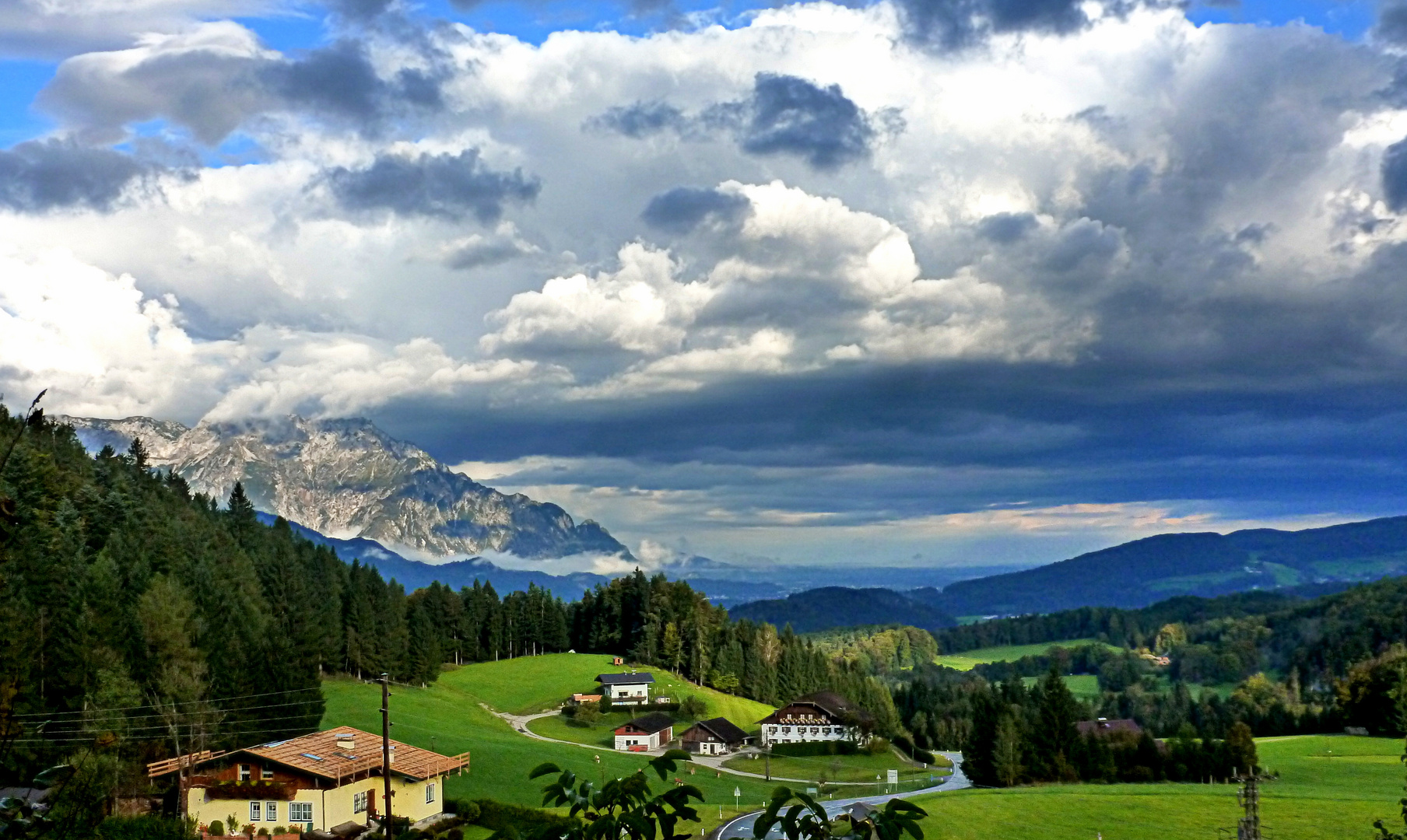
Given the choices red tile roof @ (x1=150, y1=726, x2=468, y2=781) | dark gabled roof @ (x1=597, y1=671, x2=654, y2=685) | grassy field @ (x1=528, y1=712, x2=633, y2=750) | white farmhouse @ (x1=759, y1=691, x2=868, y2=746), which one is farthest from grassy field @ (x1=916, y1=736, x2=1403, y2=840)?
dark gabled roof @ (x1=597, y1=671, x2=654, y2=685)

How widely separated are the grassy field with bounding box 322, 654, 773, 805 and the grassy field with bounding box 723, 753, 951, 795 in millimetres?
11495

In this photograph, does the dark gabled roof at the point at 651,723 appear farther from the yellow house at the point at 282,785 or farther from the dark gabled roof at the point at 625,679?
the yellow house at the point at 282,785

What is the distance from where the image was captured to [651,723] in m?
130

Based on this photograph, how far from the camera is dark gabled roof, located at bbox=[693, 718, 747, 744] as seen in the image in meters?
132

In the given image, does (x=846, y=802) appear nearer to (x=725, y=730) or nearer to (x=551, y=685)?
(x=725, y=730)

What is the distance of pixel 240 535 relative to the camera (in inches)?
5950

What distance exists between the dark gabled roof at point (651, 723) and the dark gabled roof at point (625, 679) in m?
13.6

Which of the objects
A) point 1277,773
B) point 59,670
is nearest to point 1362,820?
point 1277,773

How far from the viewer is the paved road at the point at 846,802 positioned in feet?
238

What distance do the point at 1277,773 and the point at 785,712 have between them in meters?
56.7

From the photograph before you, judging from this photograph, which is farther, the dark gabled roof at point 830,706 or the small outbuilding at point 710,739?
the dark gabled roof at point 830,706

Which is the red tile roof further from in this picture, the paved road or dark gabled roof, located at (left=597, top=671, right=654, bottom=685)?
dark gabled roof, located at (left=597, top=671, right=654, bottom=685)

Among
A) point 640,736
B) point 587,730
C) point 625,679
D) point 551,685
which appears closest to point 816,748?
point 640,736

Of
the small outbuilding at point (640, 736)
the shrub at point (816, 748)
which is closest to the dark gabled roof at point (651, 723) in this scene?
the small outbuilding at point (640, 736)
